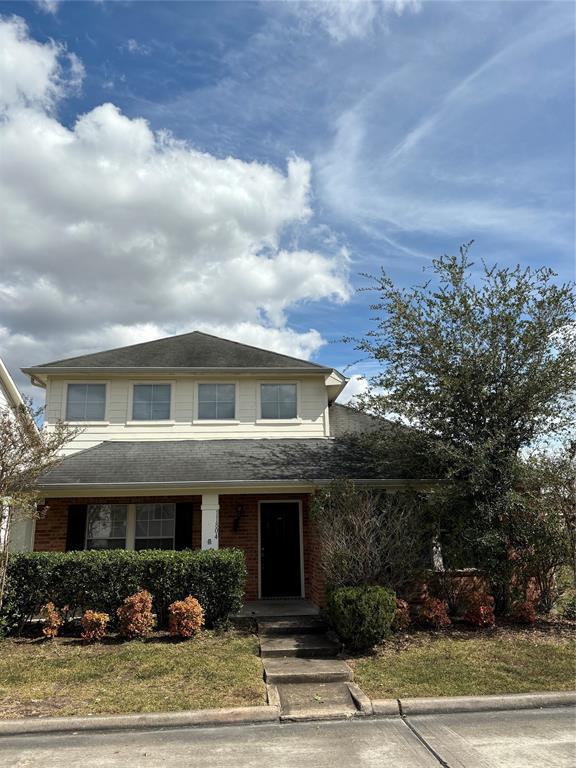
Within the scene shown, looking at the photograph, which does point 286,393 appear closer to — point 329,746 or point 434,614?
point 434,614

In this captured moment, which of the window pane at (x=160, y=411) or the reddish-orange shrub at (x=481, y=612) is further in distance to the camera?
the window pane at (x=160, y=411)

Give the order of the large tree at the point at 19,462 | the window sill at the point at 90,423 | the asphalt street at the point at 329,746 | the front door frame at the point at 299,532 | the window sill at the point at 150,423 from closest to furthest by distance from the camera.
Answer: the asphalt street at the point at 329,746
the large tree at the point at 19,462
the front door frame at the point at 299,532
the window sill at the point at 90,423
the window sill at the point at 150,423

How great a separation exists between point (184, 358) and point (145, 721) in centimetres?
995

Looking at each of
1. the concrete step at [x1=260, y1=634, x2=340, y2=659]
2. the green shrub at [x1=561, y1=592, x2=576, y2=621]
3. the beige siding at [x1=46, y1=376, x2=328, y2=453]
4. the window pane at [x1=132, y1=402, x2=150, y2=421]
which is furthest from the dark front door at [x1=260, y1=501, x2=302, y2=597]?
the green shrub at [x1=561, y1=592, x2=576, y2=621]

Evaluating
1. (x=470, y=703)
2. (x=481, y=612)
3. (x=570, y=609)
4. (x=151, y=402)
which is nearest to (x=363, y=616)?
(x=470, y=703)

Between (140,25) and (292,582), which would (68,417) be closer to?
(292,582)

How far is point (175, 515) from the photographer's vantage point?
40.0 feet

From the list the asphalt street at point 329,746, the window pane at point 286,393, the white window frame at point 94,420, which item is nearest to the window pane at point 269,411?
the window pane at point 286,393

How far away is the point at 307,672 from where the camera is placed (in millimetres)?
7219

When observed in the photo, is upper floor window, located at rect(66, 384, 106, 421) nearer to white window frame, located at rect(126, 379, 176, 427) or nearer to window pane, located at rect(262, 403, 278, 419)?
white window frame, located at rect(126, 379, 176, 427)

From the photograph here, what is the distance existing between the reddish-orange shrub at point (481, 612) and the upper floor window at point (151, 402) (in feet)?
27.0

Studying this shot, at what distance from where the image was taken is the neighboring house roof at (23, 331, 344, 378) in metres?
13.8

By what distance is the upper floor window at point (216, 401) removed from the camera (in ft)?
45.9

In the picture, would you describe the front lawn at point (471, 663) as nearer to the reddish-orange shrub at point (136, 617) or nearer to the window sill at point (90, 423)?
the reddish-orange shrub at point (136, 617)
